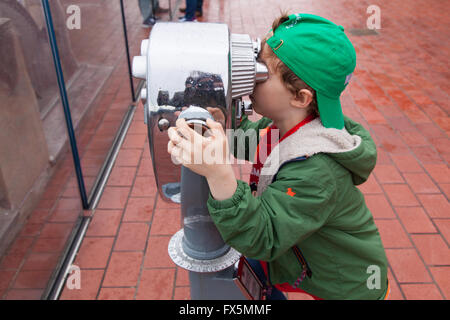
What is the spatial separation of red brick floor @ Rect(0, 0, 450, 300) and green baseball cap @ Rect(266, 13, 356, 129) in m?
0.22

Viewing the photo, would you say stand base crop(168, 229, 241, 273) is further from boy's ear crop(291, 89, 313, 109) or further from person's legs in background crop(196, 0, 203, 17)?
person's legs in background crop(196, 0, 203, 17)

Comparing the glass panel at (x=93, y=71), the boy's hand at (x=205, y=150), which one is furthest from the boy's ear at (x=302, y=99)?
the glass panel at (x=93, y=71)

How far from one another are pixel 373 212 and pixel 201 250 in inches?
70.3

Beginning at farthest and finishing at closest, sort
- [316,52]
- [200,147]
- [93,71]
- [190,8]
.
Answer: [190,8] → [93,71] → [316,52] → [200,147]

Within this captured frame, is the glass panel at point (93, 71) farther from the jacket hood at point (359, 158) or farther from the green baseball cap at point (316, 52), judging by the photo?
the jacket hood at point (359, 158)

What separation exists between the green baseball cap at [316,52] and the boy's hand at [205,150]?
0.98 ft

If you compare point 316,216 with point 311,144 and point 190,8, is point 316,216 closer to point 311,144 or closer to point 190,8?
point 311,144

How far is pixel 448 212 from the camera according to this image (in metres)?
2.69

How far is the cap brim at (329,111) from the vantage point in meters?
1.10

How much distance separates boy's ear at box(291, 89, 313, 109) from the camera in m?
1.08

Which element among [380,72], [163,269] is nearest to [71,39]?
[163,269]

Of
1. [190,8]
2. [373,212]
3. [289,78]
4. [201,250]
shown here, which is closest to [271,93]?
[289,78]

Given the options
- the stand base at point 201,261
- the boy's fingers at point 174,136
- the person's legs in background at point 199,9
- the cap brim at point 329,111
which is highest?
the boy's fingers at point 174,136

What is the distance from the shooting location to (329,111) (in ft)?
3.67
